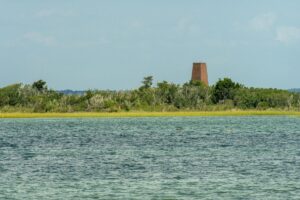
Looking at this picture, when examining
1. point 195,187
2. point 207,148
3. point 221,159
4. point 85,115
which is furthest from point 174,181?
point 85,115

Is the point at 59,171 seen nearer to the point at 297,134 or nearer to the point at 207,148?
the point at 207,148

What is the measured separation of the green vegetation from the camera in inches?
5940

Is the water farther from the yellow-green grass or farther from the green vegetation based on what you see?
the green vegetation

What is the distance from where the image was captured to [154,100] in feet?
506

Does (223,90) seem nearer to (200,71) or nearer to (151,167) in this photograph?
(200,71)

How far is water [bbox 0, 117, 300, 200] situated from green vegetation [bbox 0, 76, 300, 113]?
68609 millimetres

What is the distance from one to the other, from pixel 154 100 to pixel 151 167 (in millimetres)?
A: 104724

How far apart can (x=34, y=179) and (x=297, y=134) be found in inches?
1897

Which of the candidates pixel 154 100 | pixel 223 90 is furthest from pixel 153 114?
pixel 223 90

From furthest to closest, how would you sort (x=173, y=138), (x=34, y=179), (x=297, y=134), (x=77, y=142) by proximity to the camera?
(x=297, y=134), (x=173, y=138), (x=77, y=142), (x=34, y=179)

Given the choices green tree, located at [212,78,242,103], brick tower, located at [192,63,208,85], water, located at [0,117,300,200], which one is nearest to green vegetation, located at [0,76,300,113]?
green tree, located at [212,78,242,103]

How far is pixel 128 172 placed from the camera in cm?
4656

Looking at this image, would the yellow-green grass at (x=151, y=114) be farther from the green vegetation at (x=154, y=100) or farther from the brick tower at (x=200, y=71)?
the brick tower at (x=200, y=71)

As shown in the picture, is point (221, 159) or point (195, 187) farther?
point (221, 159)
